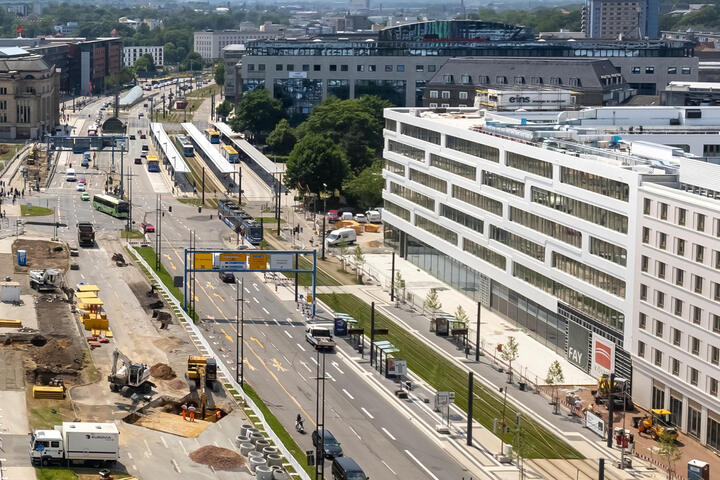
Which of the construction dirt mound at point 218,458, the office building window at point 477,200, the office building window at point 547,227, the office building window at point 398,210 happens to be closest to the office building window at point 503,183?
the office building window at point 477,200

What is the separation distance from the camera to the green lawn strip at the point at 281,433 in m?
89.0

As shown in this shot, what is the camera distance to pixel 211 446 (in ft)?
300

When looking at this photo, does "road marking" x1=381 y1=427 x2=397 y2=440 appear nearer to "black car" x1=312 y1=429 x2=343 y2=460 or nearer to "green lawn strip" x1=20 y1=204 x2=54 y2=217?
"black car" x1=312 y1=429 x2=343 y2=460

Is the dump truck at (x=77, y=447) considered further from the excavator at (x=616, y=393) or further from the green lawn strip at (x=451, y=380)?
the excavator at (x=616, y=393)

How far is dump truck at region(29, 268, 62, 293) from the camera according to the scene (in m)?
138

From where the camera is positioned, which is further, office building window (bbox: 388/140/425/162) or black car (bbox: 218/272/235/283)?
office building window (bbox: 388/140/425/162)

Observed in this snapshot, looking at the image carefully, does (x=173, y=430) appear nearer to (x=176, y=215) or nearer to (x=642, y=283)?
(x=642, y=283)

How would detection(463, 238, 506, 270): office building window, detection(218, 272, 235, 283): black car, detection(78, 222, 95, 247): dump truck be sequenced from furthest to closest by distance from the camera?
detection(78, 222, 95, 247): dump truck → detection(218, 272, 235, 283): black car → detection(463, 238, 506, 270): office building window

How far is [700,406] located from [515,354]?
2048cm

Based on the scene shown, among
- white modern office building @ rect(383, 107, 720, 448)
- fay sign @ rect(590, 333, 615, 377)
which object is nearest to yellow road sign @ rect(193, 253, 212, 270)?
white modern office building @ rect(383, 107, 720, 448)

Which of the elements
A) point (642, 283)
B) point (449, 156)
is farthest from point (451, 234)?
point (642, 283)

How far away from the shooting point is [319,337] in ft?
392

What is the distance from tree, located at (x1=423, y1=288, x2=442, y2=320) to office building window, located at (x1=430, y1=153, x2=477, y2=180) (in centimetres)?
1291

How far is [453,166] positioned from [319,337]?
30579mm
